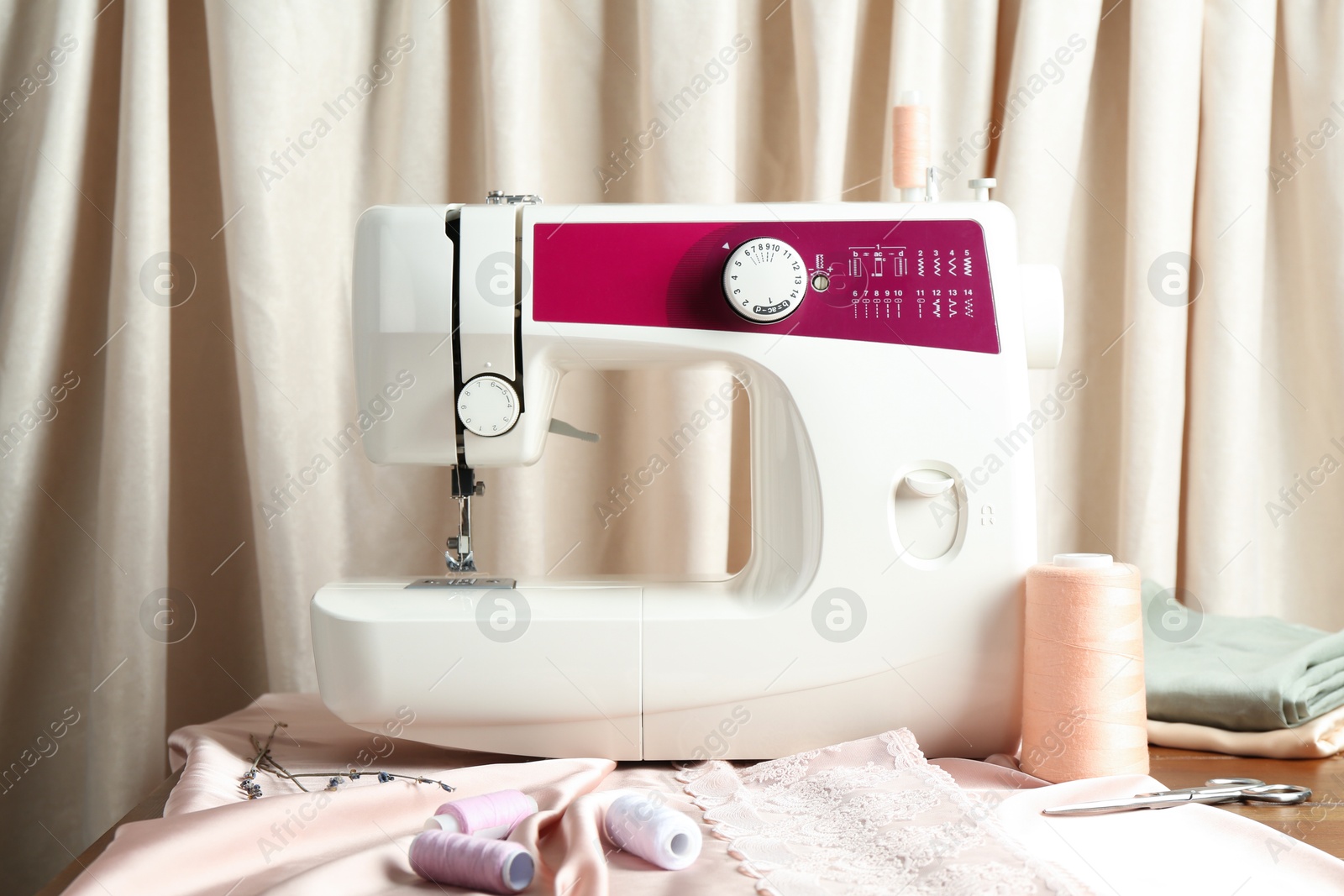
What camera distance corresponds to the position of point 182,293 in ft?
5.59

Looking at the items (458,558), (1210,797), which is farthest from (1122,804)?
(458,558)

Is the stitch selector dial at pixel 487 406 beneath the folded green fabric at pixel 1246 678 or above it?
above

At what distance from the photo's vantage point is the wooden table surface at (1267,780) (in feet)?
2.47

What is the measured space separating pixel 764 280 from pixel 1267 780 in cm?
66

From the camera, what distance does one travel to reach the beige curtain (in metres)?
1.58

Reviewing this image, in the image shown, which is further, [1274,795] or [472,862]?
[1274,795]

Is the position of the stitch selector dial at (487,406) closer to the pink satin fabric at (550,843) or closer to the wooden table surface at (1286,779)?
the pink satin fabric at (550,843)

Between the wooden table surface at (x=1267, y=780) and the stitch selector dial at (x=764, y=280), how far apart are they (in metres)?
0.58

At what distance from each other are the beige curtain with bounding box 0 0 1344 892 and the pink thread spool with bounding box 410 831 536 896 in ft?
3.01

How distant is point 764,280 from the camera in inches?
39.3

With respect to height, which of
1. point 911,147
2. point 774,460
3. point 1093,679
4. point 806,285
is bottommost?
point 1093,679

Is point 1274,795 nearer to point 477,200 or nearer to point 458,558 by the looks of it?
point 458,558

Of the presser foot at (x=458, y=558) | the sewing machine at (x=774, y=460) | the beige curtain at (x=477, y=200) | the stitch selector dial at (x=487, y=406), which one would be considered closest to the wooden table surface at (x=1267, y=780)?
the sewing machine at (x=774, y=460)

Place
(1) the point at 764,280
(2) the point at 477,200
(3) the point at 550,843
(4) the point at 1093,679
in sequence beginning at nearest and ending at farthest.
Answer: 1. (3) the point at 550,843
2. (4) the point at 1093,679
3. (1) the point at 764,280
4. (2) the point at 477,200
